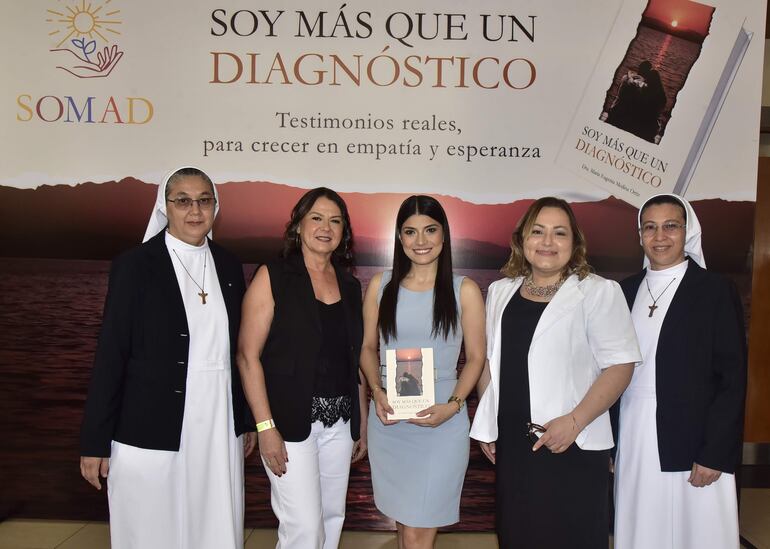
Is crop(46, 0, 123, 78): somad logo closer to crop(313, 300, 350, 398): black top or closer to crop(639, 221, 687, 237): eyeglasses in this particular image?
crop(313, 300, 350, 398): black top

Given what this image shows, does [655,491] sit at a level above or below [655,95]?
below

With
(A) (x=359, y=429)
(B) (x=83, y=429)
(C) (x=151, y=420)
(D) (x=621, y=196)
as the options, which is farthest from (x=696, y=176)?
(B) (x=83, y=429)

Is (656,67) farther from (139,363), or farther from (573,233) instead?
(139,363)

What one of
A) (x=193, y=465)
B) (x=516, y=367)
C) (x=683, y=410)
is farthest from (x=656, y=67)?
(x=193, y=465)

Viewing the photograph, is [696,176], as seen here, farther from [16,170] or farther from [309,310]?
[16,170]

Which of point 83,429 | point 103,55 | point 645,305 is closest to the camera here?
point 83,429

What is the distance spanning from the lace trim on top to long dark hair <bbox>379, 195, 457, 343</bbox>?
35 centimetres

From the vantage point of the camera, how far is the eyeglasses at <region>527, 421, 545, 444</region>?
2.36 metres

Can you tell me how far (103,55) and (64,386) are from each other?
7.40ft

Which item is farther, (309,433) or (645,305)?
(645,305)

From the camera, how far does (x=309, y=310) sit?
2.64m

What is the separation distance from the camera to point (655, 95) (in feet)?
13.4

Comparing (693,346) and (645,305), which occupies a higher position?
(645,305)

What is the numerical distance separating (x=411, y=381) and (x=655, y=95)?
282 centimetres
